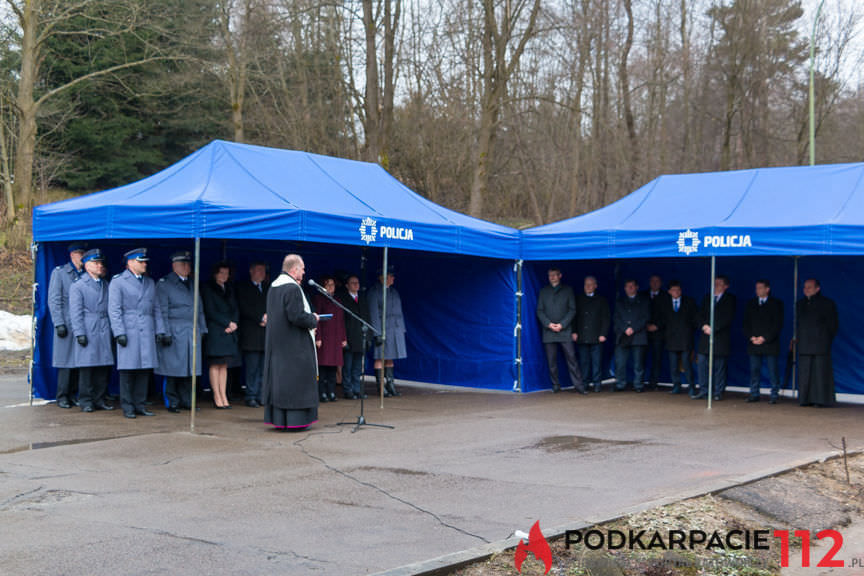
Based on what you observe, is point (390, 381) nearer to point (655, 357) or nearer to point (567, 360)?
point (567, 360)

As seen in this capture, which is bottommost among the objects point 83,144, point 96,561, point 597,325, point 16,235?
point 96,561

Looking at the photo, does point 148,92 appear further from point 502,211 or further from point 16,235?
point 502,211

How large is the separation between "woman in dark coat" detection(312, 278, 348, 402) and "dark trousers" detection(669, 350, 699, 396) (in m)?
5.07

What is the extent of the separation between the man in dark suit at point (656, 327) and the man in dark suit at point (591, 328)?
0.72 metres

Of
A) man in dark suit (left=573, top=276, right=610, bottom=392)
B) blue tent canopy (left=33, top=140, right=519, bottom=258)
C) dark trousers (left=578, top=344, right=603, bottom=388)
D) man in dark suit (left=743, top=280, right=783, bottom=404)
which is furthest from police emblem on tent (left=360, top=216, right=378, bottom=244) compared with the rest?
man in dark suit (left=743, top=280, right=783, bottom=404)

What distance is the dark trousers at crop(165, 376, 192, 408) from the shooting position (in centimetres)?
1127

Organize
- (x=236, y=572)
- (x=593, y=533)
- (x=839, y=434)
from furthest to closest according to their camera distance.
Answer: (x=839, y=434)
(x=593, y=533)
(x=236, y=572)

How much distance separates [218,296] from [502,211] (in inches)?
913

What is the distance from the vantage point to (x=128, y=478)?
7.32 m

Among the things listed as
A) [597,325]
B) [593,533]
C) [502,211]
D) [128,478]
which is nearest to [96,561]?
[128,478]

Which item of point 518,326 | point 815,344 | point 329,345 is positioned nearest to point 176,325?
point 329,345

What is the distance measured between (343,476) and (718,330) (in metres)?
7.53

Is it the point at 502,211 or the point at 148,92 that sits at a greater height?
the point at 148,92

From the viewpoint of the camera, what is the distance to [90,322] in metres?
10.8
